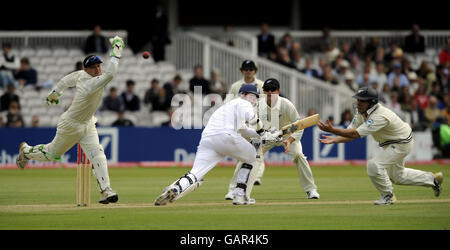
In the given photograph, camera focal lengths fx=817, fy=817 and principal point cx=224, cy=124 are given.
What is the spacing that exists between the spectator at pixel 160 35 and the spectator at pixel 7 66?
4.30 meters

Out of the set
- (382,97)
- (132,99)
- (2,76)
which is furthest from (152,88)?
(382,97)

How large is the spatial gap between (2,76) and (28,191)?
412 inches

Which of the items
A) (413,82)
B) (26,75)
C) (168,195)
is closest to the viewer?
(168,195)

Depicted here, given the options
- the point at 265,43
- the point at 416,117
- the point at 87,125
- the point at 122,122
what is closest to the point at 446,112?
the point at 416,117

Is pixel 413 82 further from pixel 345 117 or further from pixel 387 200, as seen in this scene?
pixel 387 200

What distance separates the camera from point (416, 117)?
24484 millimetres

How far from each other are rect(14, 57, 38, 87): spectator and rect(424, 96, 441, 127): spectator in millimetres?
11947

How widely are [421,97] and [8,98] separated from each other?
1248 centimetres

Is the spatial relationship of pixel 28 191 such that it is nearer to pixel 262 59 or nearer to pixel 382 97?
pixel 262 59

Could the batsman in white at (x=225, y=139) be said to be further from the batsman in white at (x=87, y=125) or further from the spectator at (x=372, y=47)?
the spectator at (x=372, y=47)

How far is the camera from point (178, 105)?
925 inches

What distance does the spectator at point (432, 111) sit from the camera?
80.4 feet

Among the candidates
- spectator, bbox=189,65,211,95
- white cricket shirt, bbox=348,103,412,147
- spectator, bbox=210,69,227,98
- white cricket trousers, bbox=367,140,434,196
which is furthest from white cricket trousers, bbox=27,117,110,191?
spectator, bbox=210,69,227,98

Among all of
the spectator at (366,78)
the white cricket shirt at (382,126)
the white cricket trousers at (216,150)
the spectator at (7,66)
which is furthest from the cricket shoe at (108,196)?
the spectator at (366,78)
